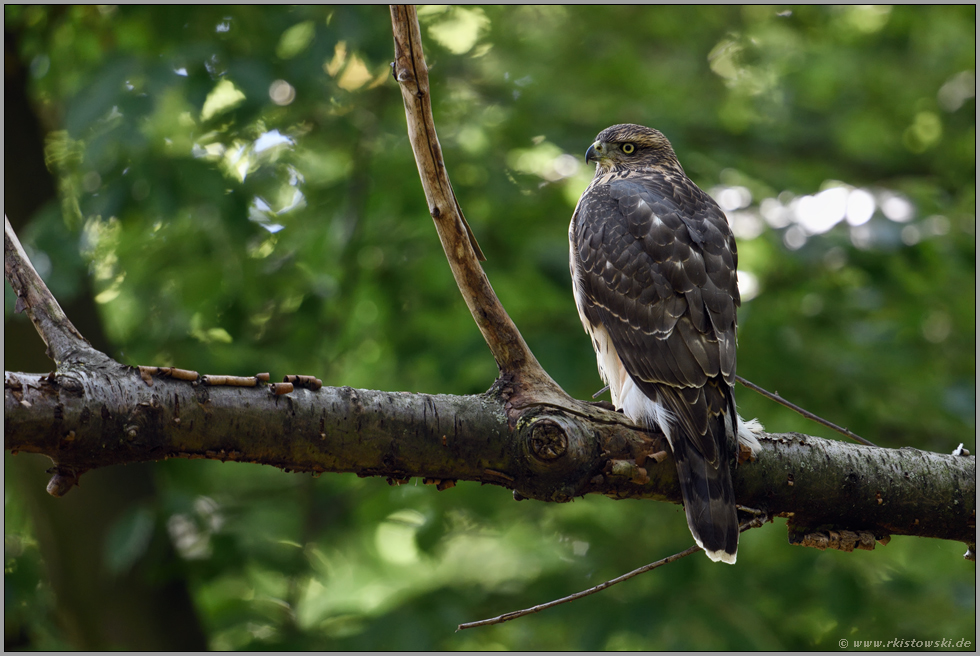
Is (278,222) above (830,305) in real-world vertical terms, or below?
above

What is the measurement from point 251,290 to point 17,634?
2747 mm

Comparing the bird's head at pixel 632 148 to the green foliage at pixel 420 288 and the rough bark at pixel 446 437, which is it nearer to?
the green foliage at pixel 420 288

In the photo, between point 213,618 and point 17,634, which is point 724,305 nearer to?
point 213,618

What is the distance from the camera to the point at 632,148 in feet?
16.3

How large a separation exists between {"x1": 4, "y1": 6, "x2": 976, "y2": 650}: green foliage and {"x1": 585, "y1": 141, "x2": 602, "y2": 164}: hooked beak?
0.96 feet

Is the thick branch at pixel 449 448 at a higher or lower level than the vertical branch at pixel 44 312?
lower

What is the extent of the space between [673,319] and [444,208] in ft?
4.46

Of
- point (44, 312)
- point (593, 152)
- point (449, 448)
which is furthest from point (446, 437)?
point (593, 152)

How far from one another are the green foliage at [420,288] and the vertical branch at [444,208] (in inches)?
63.6

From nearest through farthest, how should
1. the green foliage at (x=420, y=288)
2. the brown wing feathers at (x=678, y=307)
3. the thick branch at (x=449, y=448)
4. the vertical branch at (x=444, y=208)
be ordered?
the thick branch at (x=449, y=448), the vertical branch at (x=444, y=208), the brown wing feathers at (x=678, y=307), the green foliage at (x=420, y=288)

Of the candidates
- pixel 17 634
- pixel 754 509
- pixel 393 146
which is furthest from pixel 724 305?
pixel 17 634

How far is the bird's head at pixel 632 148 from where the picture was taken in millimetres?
4902

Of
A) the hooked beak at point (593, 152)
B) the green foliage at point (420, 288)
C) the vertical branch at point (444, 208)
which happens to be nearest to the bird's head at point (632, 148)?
the hooked beak at point (593, 152)

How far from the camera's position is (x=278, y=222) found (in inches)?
197
